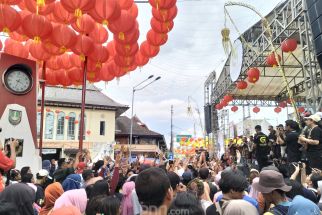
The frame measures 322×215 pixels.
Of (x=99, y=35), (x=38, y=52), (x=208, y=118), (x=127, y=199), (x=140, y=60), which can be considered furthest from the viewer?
(x=208, y=118)

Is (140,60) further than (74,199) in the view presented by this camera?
Yes

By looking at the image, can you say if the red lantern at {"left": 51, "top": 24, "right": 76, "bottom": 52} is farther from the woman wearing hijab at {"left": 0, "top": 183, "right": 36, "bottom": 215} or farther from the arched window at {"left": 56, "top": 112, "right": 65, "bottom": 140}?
the arched window at {"left": 56, "top": 112, "right": 65, "bottom": 140}

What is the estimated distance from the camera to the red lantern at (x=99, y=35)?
34.3ft

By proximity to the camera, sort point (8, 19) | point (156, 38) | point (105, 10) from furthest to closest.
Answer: point (156, 38) < point (8, 19) < point (105, 10)

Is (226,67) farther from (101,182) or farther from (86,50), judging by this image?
(101,182)

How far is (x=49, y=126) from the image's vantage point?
3016 cm

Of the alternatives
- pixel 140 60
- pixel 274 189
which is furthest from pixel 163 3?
pixel 274 189

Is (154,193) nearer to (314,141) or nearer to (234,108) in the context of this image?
(314,141)

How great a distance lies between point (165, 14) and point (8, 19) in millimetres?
3764

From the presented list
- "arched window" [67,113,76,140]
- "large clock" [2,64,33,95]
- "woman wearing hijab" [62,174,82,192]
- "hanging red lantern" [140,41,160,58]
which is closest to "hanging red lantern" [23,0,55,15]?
"large clock" [2,64,33,95]

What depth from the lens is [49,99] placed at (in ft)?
98.0

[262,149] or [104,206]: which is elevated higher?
[262,149]

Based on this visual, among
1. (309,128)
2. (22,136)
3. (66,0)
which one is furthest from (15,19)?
(309,128)

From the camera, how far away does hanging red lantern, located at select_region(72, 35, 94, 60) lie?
9578mm
